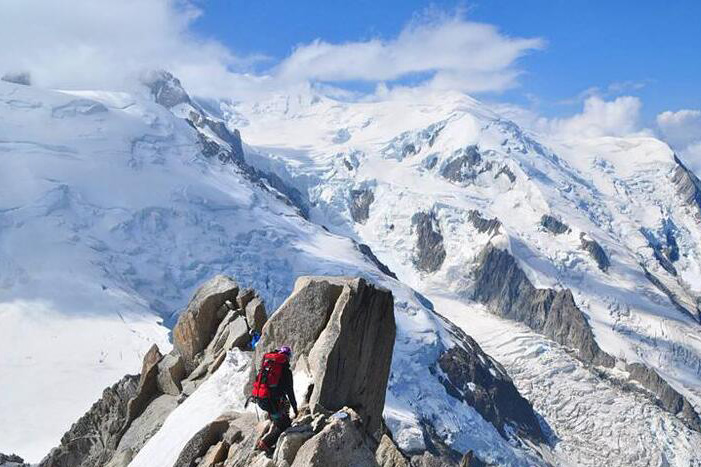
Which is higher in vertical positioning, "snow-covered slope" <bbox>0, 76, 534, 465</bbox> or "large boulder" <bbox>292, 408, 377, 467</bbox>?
"large boulder" <bbox>292, 408, 377, 467</bbox>

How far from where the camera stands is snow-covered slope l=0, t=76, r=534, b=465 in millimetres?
119875

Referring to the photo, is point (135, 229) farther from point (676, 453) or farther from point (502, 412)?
point (676, 453)

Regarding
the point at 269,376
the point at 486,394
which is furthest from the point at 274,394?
the point at 486,394

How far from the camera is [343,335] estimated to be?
22016 millimetres

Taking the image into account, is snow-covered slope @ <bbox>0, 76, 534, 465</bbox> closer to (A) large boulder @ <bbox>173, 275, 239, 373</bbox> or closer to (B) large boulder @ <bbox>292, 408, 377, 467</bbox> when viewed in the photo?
(A) large boulder @ <bbox>173, 275, 239, 373</bbox>

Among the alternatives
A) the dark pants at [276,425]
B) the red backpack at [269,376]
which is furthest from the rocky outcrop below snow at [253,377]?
the red backpack at [269,376]

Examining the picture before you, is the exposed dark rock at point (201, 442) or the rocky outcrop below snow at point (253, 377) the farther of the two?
the exposed dark rock at point (201, 442)

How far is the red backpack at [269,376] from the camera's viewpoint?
711 inches

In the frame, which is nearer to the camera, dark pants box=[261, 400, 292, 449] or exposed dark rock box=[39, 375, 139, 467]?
dark pants box=[261, 400, 292, 449]

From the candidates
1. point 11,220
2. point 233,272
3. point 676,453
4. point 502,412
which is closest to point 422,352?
point 502,412

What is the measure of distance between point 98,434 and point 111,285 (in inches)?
4932

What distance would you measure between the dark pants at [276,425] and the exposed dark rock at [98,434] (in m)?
16.2

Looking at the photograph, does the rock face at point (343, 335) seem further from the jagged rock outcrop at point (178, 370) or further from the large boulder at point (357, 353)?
the jagged rock outcrop at point (178, 370)

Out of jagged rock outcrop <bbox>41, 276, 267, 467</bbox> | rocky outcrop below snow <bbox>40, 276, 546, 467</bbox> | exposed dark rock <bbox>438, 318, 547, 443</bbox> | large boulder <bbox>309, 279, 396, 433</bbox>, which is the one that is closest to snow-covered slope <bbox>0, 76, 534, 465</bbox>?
exposed dark rock <bbox>438, 318, 547, 443</bbox>
